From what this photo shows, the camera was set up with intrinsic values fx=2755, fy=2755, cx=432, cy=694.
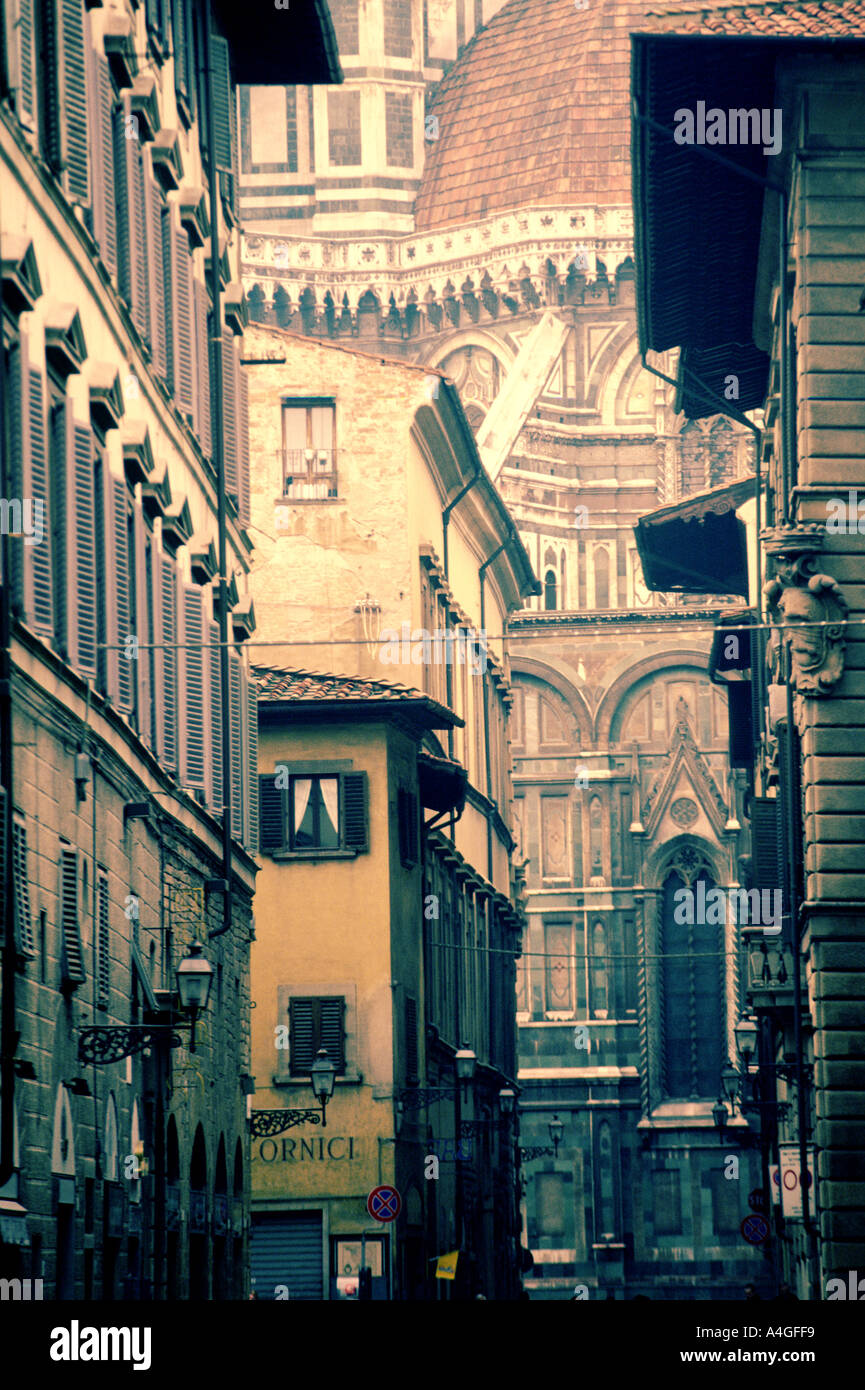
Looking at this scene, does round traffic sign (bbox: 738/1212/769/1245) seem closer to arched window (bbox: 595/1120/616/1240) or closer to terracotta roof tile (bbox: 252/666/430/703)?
terracotta roof tile (bbox: 252/666/430/703)

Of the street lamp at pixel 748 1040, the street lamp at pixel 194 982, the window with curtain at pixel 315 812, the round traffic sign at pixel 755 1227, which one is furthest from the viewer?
the street lamp at pixel 748 1040

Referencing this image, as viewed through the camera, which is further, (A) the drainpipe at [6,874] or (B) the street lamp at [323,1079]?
(B) the street lamp at [323,1079]

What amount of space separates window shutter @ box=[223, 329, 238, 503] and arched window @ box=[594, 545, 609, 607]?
54410 mm

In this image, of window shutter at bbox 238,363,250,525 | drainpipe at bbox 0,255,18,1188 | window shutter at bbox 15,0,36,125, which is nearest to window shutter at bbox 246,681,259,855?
window shutter at bbox 238,363,250,525

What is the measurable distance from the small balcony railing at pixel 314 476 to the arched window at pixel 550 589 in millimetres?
43831

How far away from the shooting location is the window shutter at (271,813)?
112 feet

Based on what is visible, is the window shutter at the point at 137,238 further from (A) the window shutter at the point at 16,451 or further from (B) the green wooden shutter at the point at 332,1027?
(B) the green wooden shutter at the point at 332,1027

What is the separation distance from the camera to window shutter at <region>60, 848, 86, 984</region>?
1686cm

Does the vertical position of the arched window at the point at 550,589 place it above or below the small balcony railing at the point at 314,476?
above

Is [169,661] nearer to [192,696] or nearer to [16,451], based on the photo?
[192,696]

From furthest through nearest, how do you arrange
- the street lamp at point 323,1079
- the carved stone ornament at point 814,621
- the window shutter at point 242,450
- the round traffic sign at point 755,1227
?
1. the round traffic sign at point 755,1227
2. the street lamp at point 323,1079
3. the window shutter at point 242,450
4. the carved stone ornament at point 814,621

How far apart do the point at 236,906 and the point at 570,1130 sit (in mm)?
40958

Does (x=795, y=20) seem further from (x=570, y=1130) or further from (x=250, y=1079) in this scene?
(x=570, y=1130)

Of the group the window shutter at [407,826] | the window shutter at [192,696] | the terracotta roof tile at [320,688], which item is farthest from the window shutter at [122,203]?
the window shutter at [407,826]
